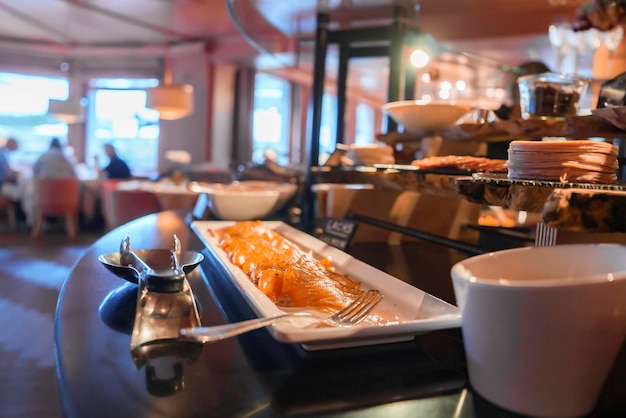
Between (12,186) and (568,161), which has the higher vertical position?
(568,161)

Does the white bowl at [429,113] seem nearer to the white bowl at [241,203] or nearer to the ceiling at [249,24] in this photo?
the white bowl at [241,203]

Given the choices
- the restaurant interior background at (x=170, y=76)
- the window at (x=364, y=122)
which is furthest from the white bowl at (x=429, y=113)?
the window at (x=364, y=122)

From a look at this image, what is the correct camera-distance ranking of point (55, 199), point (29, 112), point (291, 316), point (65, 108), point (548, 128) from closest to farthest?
point (291, 316) < point (548, 128) < point (55, 199) < point (65, 108) < point (29, 112)

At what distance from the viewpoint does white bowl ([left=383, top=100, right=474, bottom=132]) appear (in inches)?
55.4

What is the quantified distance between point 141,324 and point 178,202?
4.71 metres

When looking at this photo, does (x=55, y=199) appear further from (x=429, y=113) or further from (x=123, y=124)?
(x=429, y=113)

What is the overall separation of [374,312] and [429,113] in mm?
845

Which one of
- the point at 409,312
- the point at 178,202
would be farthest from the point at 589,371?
the point at 178,202

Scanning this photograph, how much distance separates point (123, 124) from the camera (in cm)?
975

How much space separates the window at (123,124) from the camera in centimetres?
950

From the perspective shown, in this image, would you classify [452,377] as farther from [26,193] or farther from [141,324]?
[26,193]

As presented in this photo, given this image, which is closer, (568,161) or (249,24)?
(568,161)

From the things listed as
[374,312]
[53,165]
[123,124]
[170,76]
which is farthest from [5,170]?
[374,312]

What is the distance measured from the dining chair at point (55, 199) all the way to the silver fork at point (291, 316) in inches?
266
